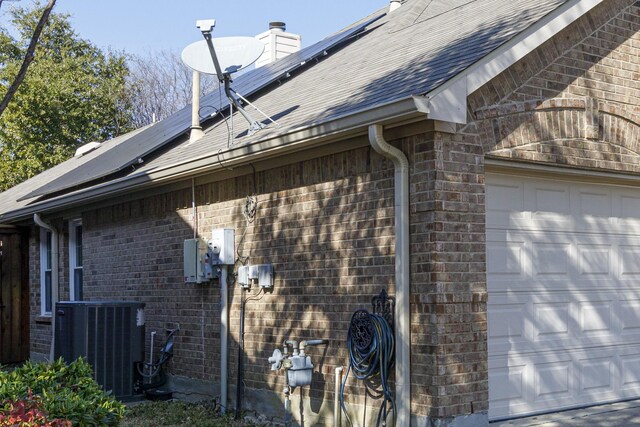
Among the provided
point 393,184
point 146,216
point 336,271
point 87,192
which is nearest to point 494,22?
point 393,184

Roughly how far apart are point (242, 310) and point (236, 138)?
2038mm

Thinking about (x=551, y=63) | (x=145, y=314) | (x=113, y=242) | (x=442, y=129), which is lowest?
(x=145, y=314)

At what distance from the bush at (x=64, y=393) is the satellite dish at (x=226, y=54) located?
15.4 feet

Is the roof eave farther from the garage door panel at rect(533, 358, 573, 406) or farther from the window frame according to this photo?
the garage door panel at rect(533, 358, 573, 406)

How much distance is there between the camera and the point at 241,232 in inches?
407

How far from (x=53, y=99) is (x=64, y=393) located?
24159 mm

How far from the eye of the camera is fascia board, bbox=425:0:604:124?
7.54 metres

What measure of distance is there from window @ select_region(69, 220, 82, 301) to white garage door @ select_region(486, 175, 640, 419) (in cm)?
850

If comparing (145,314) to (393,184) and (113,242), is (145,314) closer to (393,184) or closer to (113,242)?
(113,242)

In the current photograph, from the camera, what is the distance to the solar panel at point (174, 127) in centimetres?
1327

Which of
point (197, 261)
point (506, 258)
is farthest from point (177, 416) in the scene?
point (506, 258)

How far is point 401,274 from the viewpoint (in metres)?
7.81

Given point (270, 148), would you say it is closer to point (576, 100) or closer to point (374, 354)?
point (374, 354)

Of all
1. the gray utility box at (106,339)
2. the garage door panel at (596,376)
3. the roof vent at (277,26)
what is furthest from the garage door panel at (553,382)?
the roof vent at (277,26)
